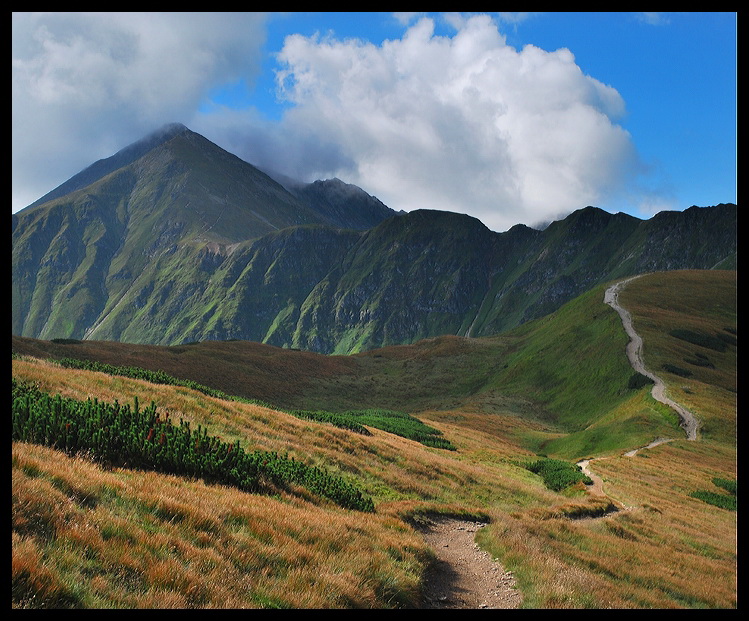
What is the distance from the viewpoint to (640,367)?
79.1 m

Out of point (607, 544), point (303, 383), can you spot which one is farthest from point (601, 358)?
point (607, 544)

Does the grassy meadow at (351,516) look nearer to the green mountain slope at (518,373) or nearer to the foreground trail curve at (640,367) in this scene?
the green mountain slope at (518,373)

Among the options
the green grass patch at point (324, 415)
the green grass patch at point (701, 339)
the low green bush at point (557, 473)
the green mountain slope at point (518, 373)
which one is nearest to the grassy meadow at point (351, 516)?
the green mountain slope at point (518, 373)

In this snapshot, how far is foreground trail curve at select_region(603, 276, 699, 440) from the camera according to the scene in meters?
58.4

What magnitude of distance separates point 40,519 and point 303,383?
77.3 meters

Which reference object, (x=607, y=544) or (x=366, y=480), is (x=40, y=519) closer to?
(x=366, y=480)

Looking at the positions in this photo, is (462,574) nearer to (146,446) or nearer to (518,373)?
(146,446)

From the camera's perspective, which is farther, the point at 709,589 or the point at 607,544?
the point at 607,544

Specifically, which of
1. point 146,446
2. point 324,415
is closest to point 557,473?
point 324,415

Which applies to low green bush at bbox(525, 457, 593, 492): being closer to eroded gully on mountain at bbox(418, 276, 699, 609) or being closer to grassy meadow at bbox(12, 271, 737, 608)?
grassy meadow at bbox(12, 271, 737, 608)
